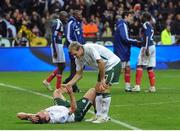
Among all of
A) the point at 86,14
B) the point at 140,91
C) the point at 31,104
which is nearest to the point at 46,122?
the point at 31,104

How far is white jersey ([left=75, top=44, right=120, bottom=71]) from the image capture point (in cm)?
1350

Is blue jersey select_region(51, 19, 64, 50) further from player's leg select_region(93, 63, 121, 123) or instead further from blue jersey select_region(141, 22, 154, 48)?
player's leg select_region(93, 63, 121, 123)

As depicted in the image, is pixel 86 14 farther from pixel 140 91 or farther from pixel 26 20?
pixel 140 91

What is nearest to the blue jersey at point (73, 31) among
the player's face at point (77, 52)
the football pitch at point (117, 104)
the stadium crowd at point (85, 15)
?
the football pitch at point (117, 104)

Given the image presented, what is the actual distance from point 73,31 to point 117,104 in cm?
372

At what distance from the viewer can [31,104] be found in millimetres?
16984

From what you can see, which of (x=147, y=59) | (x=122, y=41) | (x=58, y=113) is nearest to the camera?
(x=58, y=113)

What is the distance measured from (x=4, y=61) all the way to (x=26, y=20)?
551 cm

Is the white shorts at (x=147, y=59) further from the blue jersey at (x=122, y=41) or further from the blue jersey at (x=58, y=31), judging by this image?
the blue jersey at (x=58, y=31)

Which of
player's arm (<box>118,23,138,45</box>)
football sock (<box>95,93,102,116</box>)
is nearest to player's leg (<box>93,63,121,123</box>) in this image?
football sock (<box>95,93,102,116</box>)

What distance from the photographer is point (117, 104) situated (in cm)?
1698

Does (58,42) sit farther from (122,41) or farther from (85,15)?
(85,15)

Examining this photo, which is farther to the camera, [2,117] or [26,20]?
[26,20]

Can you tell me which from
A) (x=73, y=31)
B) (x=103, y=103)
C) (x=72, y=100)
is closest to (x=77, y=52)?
(x=72, y=100)
